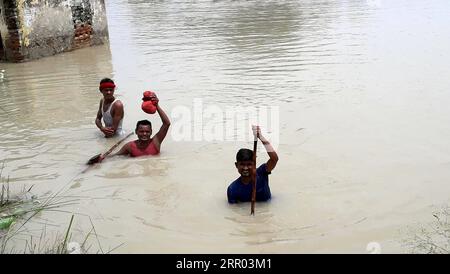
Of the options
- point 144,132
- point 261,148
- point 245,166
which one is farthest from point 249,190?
point 144,132

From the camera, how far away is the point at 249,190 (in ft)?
13.9

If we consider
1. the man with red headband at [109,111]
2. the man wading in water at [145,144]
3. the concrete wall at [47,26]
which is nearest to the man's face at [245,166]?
the man wading in water at [145,144]

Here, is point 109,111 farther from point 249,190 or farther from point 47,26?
point 47,26

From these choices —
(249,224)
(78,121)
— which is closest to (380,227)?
(249,224)

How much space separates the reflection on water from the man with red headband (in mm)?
168

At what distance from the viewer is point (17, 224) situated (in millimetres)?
3992

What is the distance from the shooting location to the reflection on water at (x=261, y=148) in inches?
158

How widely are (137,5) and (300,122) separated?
17.2 meters

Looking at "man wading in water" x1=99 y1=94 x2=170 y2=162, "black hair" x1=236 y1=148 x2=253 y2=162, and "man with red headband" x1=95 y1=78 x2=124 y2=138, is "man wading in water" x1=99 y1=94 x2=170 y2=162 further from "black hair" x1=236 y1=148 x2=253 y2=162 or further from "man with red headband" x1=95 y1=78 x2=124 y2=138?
"black hair" x1=236 y1=148 x2=253 y2=162

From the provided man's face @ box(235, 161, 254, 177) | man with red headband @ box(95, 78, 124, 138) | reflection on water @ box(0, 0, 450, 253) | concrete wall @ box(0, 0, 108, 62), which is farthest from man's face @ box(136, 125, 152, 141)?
concrete wall @ box(0, 0, 108, 62)

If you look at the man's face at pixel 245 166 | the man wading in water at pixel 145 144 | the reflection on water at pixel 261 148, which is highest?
the man's face at pixel 245 166

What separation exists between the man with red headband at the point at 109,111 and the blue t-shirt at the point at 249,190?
2.36 m

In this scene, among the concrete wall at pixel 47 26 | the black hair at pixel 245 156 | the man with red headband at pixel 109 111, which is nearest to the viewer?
the black hair at pixel 245 156

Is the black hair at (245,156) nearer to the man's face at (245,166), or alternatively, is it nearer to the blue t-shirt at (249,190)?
the man's face at (245,166)
